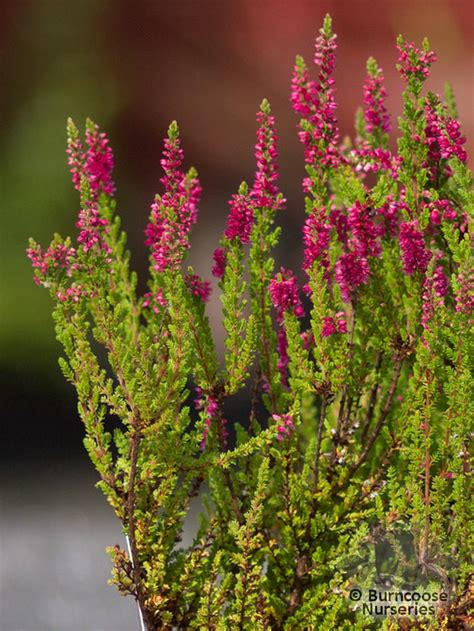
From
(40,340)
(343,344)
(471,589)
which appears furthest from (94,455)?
(40,340)

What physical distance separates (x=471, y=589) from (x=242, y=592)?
0.59m

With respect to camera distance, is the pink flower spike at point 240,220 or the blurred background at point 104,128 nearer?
the pink flower spike at point 240,220

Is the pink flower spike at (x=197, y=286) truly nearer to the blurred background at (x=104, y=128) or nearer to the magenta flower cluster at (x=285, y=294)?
the magenta flower cluster at (x=285, y=294)

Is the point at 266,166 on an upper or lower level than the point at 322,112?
lower

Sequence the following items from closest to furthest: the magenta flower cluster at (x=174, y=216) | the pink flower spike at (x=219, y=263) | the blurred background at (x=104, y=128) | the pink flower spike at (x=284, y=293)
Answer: the magenta flower cluster at (x=174, y=216)
the pink flower spike at (x=284, y=293)
the pink flower spike at (x=219, y=263)
the blurred background at (x=104, y=128)

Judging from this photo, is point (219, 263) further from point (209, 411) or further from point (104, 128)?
point (104, 128)

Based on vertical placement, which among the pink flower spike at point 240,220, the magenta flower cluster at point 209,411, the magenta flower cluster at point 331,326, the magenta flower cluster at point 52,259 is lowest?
the magenta flower cluster at point 209,411

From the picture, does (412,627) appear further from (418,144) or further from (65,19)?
(65,19)

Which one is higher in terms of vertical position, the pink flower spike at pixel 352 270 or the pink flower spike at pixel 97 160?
the pink flower spike at pixel 97 160

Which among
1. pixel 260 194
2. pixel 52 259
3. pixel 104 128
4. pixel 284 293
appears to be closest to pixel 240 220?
pixel 260 194

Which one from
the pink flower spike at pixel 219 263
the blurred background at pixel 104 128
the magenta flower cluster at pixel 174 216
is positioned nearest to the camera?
the magenta flower cluster at pixel 174 216

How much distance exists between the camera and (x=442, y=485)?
2236 millimetres

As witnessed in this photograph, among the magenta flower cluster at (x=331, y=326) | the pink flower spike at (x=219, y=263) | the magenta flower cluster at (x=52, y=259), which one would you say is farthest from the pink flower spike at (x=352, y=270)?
the magenta flower cluster at (x=52, y=259)

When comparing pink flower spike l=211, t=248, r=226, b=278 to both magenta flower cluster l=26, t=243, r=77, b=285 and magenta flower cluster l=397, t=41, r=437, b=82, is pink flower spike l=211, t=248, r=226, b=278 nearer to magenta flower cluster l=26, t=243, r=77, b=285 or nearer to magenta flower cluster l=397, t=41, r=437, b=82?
magenta flower cluster l=26, t=243, r=77, b=285
